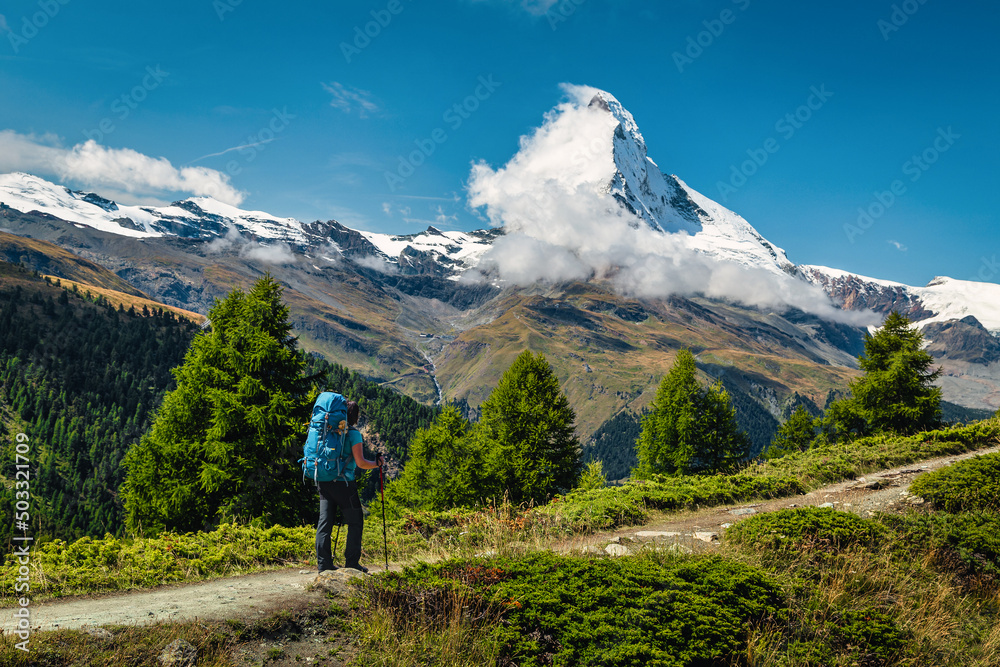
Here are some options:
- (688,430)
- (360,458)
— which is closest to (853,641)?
(360,458)

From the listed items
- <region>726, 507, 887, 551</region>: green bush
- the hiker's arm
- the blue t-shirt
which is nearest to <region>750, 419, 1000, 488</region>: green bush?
<region>726, 507, 887, 551</region>: green bush

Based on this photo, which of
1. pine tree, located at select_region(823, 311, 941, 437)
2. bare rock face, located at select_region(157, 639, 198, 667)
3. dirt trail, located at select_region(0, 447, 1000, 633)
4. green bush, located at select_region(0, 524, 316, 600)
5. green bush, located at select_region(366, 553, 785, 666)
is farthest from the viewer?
pine tree, located at select_region(823, 311, 941, 437)

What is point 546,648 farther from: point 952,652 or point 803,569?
point 952,652

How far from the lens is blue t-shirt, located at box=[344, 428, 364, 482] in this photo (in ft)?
30.5

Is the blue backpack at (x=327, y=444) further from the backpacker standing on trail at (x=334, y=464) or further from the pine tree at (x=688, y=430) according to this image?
the pine tree at (x=688, y=430)

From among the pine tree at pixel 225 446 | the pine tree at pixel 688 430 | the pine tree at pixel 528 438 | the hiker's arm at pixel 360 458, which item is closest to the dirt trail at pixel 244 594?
the hiker's arm at pixel 360 458

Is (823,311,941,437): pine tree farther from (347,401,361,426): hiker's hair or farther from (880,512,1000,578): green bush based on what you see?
(347,401,361,426): hiker's hair

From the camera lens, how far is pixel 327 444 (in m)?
9.23

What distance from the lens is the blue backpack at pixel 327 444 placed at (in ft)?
30.1

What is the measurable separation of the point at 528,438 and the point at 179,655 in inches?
1147

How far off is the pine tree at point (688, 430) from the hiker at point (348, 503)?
34.4 metres

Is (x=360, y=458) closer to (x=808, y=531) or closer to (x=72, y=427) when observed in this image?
(x=808, y=531)

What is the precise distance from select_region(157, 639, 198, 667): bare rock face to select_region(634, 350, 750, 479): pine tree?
38.2 metres

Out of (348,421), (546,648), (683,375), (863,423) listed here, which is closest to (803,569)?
(546,648)
